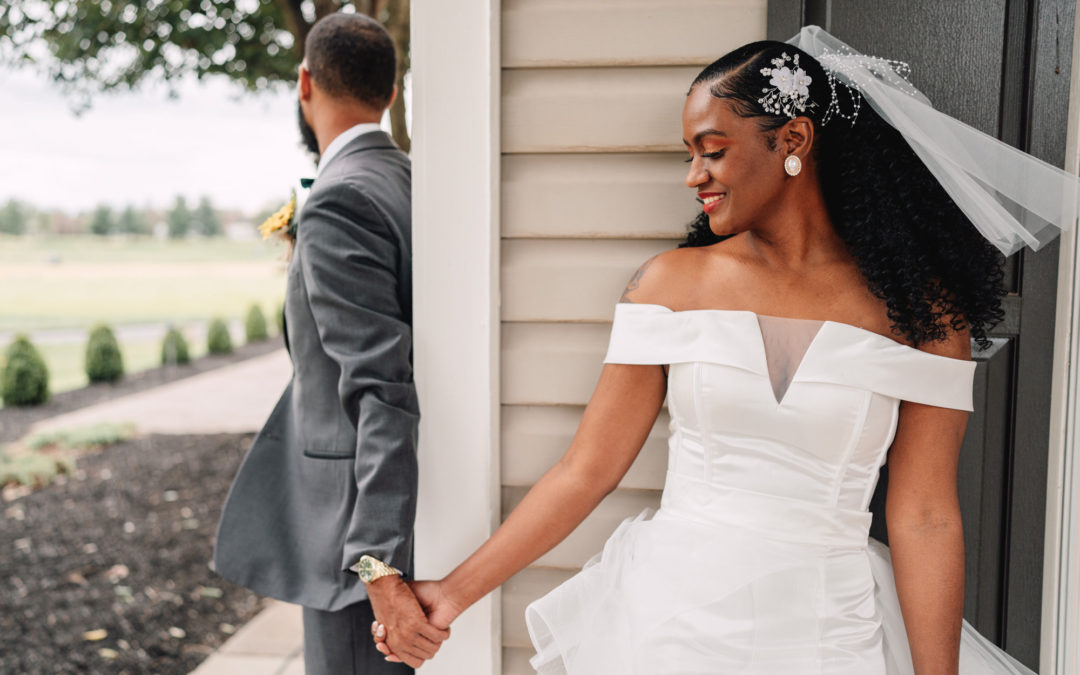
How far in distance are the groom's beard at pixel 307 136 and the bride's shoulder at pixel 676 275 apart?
3.60ft

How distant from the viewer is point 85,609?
439cm

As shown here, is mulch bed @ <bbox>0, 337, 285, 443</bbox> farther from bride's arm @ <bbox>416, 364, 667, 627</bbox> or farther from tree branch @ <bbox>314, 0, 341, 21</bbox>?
bride's arm @ <bbox>416, 364, 667, 627</bbox>

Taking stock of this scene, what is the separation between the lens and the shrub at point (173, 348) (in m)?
11.2

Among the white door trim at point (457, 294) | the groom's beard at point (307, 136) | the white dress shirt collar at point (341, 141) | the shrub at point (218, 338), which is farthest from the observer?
the shrub at point (218, 338)

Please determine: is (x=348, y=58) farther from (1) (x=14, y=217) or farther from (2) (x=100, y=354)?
(1) (x=14, y=217)

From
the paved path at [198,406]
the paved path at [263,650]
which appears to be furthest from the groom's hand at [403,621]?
the paved path at [198,406]

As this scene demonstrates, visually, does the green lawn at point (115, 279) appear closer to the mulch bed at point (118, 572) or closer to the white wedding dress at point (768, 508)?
the mulch bed at point (118, 572)

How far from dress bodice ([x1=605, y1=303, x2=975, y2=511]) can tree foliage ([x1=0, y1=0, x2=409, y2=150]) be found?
4377 millimetres

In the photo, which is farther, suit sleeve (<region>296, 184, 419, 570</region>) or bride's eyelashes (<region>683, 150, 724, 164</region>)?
suit sleeve (<region>296, 184, 419, 570</region>)

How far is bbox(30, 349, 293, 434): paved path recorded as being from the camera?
855 centimetres

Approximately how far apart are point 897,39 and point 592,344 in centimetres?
88

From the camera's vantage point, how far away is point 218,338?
12.4 m

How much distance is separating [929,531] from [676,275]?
60 cm

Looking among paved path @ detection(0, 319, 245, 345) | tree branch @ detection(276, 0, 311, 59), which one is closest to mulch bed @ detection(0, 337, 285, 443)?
paved path @ detection(0, 319, 245, 345)
